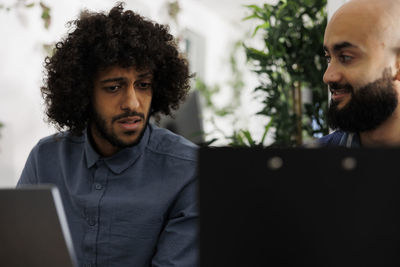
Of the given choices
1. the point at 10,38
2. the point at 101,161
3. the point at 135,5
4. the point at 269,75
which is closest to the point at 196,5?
the point at 135,5

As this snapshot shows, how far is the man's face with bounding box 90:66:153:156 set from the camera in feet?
4.61

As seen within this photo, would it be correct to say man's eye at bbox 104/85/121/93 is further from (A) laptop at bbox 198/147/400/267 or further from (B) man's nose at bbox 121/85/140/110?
(A) laptop at bbox 198/147/400/267

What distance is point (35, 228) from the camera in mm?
703

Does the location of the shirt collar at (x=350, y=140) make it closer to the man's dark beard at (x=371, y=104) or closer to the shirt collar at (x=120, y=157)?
the man's dark beard at (x=371, y=104)

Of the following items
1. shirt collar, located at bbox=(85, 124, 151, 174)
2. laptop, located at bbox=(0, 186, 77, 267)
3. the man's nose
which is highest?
the man's nose

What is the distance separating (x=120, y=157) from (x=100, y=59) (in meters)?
0.34

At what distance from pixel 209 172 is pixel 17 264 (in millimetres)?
448

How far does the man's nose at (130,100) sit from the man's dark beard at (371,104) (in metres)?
0.61

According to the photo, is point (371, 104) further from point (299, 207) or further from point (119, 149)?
point (299, 207)

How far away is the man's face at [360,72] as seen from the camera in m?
1.29

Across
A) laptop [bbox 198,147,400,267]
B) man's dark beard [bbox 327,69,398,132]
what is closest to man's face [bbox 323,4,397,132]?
man's dark beard [bbox 327,69,398,132]

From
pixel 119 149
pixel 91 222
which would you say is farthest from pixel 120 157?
pixel 91 222

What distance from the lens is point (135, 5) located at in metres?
4.41

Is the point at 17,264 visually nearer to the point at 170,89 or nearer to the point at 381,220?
the point at 381,220
